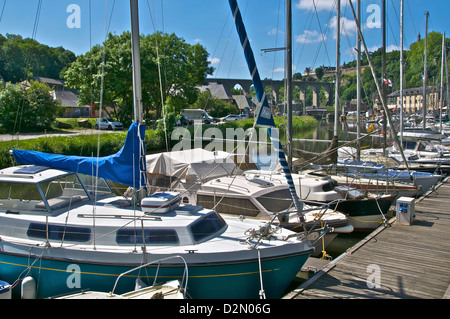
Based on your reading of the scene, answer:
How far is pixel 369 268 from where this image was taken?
9.30 m

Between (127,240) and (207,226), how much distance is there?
1.71 m

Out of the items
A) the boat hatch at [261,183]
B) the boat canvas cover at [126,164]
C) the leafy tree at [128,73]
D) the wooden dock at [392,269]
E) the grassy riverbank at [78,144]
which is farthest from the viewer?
the leafy tree at [128,73]

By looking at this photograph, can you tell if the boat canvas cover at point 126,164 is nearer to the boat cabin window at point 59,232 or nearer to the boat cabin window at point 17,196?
the boat cabin window at point 17,196

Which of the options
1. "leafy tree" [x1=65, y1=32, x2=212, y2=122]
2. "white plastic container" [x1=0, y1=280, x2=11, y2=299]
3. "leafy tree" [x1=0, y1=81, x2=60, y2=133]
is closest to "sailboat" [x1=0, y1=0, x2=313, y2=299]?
"white plastic container" [x1=0, y1=280, x2=11, y2=299]

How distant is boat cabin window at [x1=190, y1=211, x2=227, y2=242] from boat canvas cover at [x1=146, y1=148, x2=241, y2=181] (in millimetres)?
4956

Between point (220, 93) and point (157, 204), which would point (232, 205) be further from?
point (220, 93)

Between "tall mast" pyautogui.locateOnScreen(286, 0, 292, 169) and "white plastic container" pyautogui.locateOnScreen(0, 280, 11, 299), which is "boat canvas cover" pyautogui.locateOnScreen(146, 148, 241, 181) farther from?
"white plastic container" pyautogui.locateOnScreen(0, 280, 11, 299)

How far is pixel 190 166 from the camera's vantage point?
14.4 metres

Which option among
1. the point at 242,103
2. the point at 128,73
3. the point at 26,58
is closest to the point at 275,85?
the point at 242,103

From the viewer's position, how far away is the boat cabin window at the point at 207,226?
326 inches

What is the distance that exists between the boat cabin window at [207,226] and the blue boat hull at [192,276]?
2.88 feet

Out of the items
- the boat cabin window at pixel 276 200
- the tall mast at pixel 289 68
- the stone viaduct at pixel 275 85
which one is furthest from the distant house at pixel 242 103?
the boat cabin window at pixel 276 200

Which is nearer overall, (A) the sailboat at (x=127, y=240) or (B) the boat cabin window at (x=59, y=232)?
(A) the sailboat at (x=127, y=240)

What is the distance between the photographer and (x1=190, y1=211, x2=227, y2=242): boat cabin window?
8.27 m
